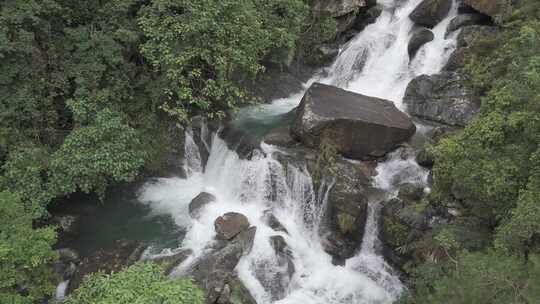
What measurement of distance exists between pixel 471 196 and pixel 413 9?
1151 centimetres

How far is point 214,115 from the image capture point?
44.2 ft

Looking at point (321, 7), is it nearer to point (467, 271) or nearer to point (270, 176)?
point (270, 176)

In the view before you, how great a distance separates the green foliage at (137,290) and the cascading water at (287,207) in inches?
128

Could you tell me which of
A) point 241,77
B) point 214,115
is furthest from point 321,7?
point 214,115

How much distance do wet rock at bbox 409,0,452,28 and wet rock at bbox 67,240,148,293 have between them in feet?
43.3

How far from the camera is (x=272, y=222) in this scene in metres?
11.1

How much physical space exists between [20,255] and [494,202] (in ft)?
27.9

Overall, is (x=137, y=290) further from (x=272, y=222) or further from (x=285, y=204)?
(x=285, y=204)

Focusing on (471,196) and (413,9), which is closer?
(471,196)

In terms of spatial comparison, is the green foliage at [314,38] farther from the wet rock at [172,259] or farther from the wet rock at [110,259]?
the wet rock at [110,259]

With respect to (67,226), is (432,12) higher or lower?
higher

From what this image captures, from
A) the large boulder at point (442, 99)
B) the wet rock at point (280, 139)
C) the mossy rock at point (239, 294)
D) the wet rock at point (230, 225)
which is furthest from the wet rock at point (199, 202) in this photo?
the large boulder at point (442, 99)

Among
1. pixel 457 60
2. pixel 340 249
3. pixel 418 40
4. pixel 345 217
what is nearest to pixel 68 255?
pixel 340 249

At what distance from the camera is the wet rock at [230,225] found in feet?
34.7
